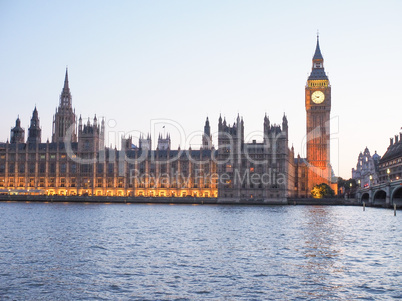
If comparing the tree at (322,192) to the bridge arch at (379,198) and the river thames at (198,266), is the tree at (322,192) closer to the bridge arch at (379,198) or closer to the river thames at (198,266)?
the bridge arch at (379,198)

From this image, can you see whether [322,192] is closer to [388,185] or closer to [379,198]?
[379,198]

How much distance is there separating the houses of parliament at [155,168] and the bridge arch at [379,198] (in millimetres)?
26517

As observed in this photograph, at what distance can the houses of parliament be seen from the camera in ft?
497

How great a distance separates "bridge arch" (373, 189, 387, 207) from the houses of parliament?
87.0ft

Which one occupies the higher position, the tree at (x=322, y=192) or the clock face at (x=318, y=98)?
the clock face at (x=318, y=98)

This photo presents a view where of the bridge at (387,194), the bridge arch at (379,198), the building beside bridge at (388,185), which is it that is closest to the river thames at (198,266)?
the bridge at (387,194)

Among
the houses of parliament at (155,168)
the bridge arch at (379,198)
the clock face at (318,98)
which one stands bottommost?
the bridge arch at (379,198)

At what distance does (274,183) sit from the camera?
150 meters

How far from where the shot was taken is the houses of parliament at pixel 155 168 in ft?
497

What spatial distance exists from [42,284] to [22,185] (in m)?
151

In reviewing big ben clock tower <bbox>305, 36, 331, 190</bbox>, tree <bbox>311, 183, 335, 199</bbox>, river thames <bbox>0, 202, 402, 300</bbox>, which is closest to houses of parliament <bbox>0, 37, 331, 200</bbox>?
tree <bbox>311, 183, 335, 199</bbox>

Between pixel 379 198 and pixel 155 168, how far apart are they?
69149mm

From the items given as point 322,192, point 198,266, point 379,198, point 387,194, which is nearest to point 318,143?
point 322,192

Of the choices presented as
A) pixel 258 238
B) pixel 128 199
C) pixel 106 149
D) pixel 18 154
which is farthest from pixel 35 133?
pixel 258 238
